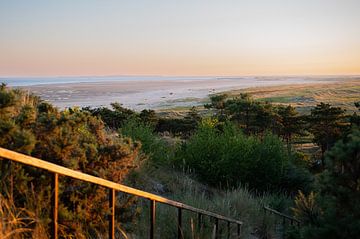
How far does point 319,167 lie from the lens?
19.9 m

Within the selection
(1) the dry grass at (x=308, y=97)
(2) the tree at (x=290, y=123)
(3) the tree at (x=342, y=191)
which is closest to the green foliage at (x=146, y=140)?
(3) the tree at (x=342, y=191)

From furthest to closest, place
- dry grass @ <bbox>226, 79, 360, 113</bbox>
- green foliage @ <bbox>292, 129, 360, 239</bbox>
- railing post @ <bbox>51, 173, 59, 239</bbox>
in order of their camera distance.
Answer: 1. dry grass @ <bbox>226, 79, 360, 113</bbox>
2. green foliage @ <bbox>292, 129, 360, 239</bbox>
3. railing post @ <bbox>51, 173, 59, 239</bbox>

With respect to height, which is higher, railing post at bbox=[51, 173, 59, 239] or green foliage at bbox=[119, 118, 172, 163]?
railing post at bbox=[51, 173, 59, 239]

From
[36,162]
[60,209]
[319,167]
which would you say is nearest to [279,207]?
[60,209]

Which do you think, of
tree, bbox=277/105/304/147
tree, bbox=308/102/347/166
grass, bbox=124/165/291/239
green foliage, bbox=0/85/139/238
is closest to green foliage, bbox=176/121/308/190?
grass, bbox=124/165/291/239

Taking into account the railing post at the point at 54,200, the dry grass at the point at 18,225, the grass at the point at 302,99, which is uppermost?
the railing post at the point at 54,200

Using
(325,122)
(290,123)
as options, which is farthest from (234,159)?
(290,123)

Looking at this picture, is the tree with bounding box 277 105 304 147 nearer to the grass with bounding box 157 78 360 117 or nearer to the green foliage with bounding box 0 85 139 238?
the grass with bounding box 157 78 360 117

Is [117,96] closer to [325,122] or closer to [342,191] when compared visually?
[325,122]

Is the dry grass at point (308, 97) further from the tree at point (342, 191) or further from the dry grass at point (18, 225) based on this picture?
the dry grass at point (18, 225)

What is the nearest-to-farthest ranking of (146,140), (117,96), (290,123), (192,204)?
(192,204), (146,140), (290,123), (117,96)

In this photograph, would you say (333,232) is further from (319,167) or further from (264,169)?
(319,167)

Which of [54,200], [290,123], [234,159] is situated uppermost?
[54,200]

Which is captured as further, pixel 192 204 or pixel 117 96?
pixel 117 96
